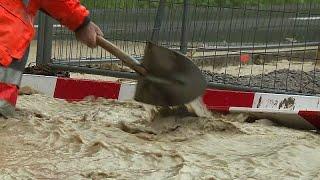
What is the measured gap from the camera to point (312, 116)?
5.29m

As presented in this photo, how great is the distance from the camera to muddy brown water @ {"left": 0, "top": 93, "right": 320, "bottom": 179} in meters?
3.94

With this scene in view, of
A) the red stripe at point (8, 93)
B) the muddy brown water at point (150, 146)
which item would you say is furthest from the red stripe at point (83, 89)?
the red stripe at point (8, 93)

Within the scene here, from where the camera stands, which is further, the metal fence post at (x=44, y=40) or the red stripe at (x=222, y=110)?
the metal fence post at (x=44, y=40)

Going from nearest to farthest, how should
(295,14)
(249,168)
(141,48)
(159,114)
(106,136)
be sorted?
(249,168) < (106,136) < (159,114) < (141,48) < (295,14)

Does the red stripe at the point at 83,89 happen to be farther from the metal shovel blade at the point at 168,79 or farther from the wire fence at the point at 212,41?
the metal shovel blade at the point at 168,79

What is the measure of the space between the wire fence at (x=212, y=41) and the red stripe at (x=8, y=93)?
2271mm

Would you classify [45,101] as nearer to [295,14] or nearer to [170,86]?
[170,86]

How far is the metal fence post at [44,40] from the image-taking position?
767 centimetres

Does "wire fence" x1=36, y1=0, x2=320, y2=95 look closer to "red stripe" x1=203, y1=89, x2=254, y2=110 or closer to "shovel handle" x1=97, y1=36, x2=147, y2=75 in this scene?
"red stripe" x1=203, y1=89, x2=254, y2=110

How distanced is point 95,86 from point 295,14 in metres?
4.05

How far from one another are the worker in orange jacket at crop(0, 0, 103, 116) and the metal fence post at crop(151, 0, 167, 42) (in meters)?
2.60

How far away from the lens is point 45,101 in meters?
6.28

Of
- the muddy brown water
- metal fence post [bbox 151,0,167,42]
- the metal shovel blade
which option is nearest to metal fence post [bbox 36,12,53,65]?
metal fence post [bbox 151,0,167,42]

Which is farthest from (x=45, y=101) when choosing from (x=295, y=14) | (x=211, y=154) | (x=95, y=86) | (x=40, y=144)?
(x=295, y=14)
